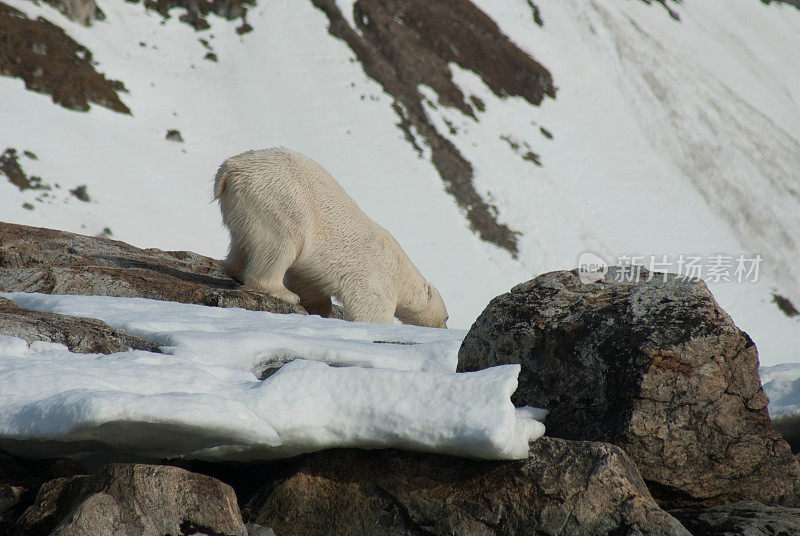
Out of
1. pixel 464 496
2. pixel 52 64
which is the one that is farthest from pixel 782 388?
pixel 52 64

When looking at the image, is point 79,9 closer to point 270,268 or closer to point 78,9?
point 78,9

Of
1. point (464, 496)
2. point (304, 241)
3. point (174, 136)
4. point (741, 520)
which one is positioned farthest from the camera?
point (174, 136)

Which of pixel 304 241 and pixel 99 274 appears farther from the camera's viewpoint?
pixel 304 241

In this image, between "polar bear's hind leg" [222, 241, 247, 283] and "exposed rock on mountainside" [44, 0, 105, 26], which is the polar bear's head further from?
"exposed rock on mountainside" [44, 0, 105, 26]

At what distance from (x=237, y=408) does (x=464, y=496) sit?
100cm

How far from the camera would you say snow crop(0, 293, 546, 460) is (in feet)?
9.14

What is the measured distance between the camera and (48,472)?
3.11 m

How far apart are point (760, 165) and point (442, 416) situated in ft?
151

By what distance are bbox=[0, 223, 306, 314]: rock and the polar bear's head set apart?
243 cm

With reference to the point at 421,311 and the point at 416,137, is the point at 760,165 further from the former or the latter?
the point at 421,311

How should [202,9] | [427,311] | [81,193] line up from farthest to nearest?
[202,9]
[81,193]
[427,311]

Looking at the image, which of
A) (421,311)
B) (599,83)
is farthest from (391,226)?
(599,83)

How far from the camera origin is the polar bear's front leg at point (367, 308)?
8617 mm

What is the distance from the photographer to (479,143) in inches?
1444
